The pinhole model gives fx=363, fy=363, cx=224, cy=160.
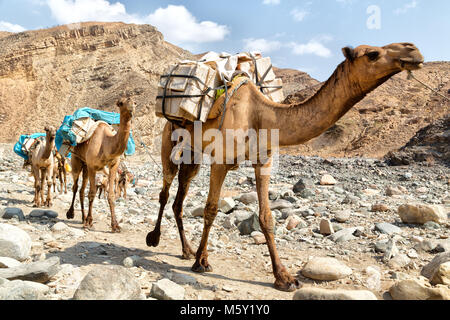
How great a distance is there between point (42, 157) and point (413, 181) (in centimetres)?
1209

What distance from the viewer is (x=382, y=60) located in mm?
3027

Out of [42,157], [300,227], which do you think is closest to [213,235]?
[300,227]

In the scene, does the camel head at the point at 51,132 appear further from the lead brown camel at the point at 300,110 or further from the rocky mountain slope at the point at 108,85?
the rocky mountain slope at the point at 108,85

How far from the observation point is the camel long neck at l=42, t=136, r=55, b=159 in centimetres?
950

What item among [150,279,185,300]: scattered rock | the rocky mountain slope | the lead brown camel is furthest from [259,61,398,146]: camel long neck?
the rocky mountain slope

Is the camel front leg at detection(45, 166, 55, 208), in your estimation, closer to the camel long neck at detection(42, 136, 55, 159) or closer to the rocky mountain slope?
the camel long neck at detection(42, 136, 55, 159)

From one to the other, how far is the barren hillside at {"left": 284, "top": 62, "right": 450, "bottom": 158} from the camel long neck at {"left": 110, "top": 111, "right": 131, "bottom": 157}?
97.1 feet

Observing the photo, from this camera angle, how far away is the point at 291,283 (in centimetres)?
385

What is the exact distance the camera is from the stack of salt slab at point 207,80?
4348 millimetres

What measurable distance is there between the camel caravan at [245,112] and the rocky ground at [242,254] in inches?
17.7


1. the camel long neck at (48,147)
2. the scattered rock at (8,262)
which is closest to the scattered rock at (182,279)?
the scattered rock at (8,262)

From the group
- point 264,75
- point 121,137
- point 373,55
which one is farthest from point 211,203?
point 121,137

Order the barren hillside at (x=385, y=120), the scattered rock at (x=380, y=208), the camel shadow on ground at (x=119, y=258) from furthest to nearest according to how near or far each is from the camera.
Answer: the barren hillside at (x=385, y=120) < the scattered rock at (x=380, y=208) < the camel shadow on ground at (x=119, y=258)

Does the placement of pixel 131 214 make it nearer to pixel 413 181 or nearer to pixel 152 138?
pixel 413 181
